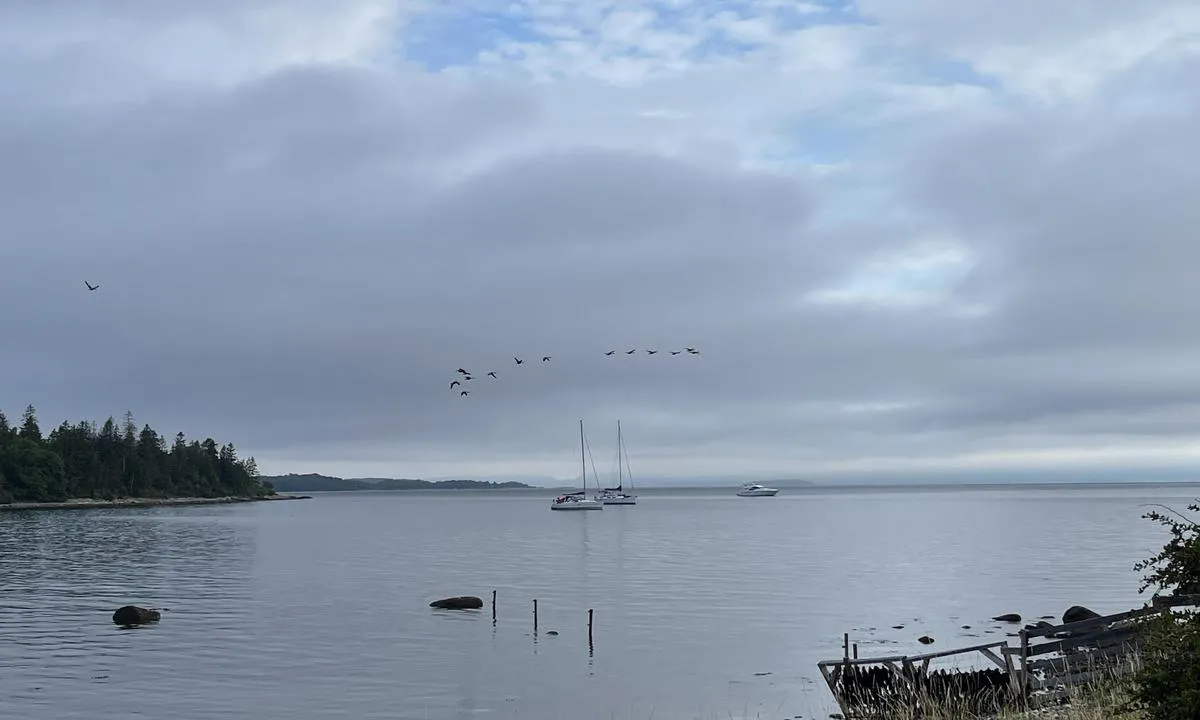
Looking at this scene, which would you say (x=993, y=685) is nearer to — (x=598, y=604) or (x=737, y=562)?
(x=598, y=604)

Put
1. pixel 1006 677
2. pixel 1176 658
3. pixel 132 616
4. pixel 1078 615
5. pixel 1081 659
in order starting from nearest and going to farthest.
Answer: pixel 1176 658 < pixel 1006 677 < pixel 1081 659 < pixel 1078 615 < pixel 132 616

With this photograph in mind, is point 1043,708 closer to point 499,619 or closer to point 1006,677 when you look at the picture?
point 1006,677

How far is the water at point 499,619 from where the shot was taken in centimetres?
3644

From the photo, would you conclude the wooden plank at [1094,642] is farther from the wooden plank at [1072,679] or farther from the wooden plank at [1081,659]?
the wooden plank at [1072,679]

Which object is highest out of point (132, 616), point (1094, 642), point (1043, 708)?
point (1094, 642)

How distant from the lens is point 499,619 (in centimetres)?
5572

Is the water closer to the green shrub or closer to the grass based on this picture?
the grass

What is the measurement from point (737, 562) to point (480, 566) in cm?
2135

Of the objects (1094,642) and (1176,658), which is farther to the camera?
(1094,642)

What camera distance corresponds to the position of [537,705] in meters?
35.3

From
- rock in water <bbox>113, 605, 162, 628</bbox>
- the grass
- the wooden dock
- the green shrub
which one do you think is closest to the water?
rock in water <bbox>113, 605, 162, 628</bbox>

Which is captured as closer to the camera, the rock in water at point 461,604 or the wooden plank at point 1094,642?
the wooden plank at point 1094,642

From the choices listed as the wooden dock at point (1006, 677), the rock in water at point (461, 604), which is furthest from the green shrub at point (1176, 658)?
the rock in water at point (461, 604)

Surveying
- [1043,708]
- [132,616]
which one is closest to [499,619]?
[132,616]
